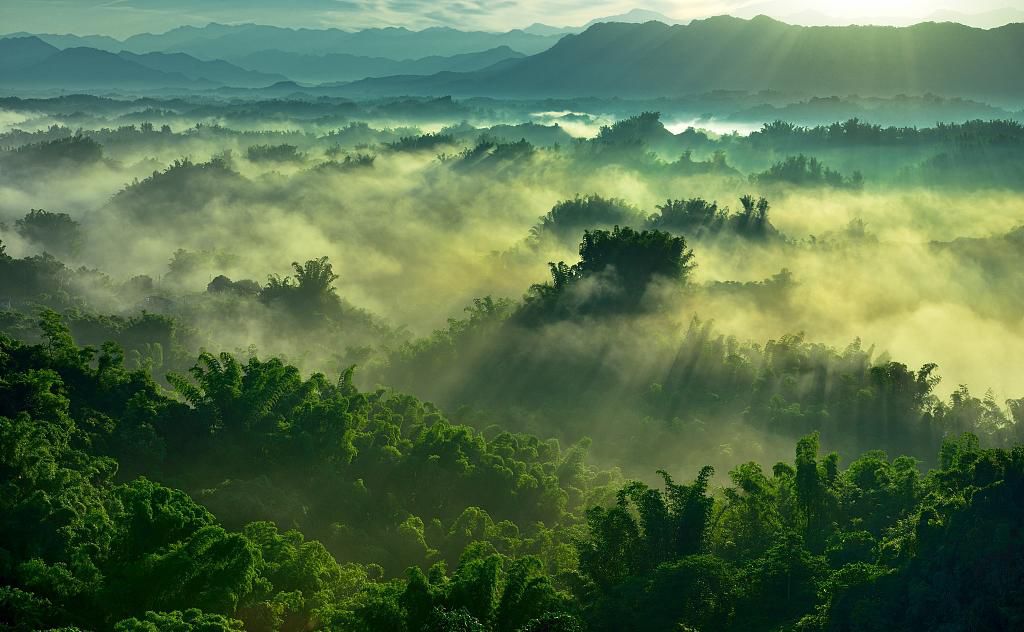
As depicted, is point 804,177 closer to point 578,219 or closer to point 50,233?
point 578,219

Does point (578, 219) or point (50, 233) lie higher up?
point (578, 219)

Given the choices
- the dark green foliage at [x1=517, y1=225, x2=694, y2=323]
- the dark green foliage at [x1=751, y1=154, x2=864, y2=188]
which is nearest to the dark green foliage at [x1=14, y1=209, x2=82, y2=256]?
the dark green foliage at [x1=517, y1=225, x2=694, y2=323]

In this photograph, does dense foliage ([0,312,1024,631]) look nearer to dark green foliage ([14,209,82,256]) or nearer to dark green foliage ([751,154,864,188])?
dark green foliage ([14,209,82,256])

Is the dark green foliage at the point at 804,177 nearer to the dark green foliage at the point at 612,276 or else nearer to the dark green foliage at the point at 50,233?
the dark green foliage at the point at 612,276

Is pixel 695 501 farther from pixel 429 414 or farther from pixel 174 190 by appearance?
pixel 174 190

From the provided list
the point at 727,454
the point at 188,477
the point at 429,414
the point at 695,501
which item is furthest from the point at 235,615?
the point at 727,454

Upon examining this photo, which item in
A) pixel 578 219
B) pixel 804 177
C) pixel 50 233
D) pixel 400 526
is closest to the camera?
pixel 400 526

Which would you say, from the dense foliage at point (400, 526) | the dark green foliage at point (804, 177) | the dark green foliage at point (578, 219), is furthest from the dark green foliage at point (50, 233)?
the dark green foliage at point (804, 177)

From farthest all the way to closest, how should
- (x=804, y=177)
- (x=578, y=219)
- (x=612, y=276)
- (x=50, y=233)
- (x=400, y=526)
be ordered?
(x=804, y=177) → (x=578, y=219) → (x=50, y=233) → (x=612, y=276) → (x=400, y=526)

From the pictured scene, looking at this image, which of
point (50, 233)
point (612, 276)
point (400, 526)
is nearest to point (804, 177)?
point (612, 276)

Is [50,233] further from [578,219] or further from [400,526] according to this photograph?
[400,526]

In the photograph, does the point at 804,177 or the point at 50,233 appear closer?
the point at 50,233

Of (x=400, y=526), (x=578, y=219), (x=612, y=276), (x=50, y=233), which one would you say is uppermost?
(x=612, y=276)
